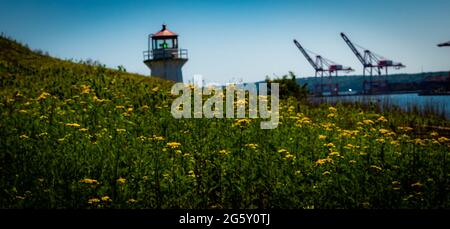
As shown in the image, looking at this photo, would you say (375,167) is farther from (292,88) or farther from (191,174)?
(292,88)

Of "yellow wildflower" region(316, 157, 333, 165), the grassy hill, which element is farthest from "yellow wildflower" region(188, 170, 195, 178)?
"yellow wildflower" region(316, 157, 333, 165)

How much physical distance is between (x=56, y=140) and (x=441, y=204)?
21.6 ft

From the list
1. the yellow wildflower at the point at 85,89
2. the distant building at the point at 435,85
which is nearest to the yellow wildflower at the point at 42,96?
the yellow wildflower at the point at 85,89

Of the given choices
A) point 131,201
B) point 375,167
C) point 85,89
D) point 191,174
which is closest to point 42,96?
point 85,89

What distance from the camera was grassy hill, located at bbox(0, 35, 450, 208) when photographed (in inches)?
246

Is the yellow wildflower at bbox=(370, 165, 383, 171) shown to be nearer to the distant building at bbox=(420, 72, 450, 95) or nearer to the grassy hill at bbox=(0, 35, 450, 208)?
the grassy hill at bbox=(0, 35, 450, 208)

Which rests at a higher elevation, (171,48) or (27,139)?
(171,48)

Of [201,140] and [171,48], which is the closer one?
[201,140]

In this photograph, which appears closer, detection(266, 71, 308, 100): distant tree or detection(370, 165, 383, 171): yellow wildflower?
detection(370, 165, 383, 171): yellow wildflower

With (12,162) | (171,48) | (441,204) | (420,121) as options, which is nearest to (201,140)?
(12,162)

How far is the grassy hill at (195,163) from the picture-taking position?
20.5ft

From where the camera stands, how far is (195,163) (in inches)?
297

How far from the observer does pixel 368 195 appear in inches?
253
